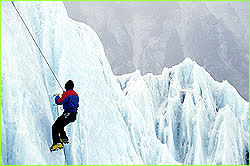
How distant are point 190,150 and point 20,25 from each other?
16.4 meters

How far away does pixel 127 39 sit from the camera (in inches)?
2493

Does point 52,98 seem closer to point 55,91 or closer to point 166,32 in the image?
point 55,91

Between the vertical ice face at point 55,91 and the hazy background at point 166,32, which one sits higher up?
the hazy background at point 166,32

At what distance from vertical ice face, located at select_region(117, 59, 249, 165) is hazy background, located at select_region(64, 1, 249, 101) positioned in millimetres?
33449

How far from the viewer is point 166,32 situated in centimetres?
6297

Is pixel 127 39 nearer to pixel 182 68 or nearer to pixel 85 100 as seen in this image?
pixel 182 68

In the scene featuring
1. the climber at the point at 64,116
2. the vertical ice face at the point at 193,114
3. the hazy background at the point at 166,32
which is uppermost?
the hazy background at the point at 166,32

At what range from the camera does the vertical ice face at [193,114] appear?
18.8m

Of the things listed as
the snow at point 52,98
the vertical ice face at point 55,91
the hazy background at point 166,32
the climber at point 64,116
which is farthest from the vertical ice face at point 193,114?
the hazy background at point 166,32

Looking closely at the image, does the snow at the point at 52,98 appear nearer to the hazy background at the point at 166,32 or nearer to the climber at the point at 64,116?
the climber at the point at 64,116

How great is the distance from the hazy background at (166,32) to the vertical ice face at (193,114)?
3345 centimetres

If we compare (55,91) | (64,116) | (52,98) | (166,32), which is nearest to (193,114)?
(55,91)

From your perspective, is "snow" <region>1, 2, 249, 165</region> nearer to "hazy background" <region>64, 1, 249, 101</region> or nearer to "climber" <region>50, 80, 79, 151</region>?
"climber" <region>50, 80, 79, 151</region>

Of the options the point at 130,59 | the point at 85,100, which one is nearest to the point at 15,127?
the point at 85,100
